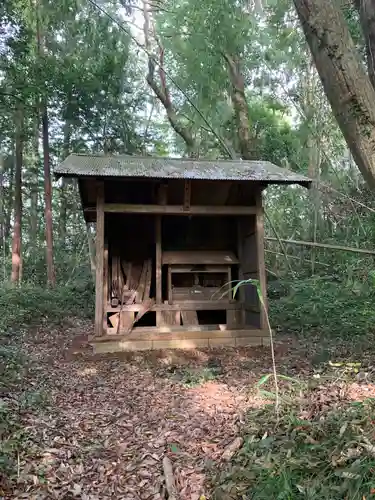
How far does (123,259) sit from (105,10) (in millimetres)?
7314

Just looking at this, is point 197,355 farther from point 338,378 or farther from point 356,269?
point 356,269

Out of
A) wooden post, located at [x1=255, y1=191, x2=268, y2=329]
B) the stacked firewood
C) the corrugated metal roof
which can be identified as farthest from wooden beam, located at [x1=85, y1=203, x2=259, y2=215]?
the stacked firewood

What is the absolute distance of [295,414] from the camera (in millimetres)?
3168

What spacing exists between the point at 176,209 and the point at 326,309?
12.2 ft

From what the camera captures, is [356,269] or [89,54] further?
[89,54]

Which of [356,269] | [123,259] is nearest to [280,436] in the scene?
[123,259]

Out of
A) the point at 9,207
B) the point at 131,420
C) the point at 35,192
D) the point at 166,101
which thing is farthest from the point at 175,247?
the point at 9,207

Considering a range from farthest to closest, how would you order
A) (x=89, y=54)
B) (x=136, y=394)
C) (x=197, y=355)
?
(x=89, y=54), (x=197, y=355), (x=136, y=394)

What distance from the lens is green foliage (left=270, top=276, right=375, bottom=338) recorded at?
7367mm

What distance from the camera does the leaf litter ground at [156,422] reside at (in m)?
2.77

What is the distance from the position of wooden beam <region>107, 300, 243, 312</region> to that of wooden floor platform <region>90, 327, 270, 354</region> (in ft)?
1.44

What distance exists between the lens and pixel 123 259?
→ 8.37 m

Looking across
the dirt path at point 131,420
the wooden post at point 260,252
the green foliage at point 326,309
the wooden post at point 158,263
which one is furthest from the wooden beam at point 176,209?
the green foliage at point 326,309

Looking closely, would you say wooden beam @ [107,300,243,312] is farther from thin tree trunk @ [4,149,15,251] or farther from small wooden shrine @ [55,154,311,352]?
thin tree trunk @ [4,149,15,251]
